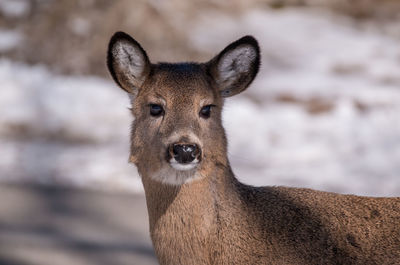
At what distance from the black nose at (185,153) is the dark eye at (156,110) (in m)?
0.37

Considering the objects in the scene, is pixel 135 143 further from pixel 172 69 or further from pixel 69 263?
pixel 69 263

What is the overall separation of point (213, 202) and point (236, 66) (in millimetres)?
776

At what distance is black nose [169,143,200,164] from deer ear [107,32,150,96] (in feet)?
2.15

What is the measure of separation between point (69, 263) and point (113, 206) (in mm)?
1580

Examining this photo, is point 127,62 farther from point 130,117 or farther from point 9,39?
point 9,39

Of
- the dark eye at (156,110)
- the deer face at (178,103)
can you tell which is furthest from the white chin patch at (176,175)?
the dark eye at (156,110)

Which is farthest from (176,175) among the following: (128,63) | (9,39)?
(9,39)

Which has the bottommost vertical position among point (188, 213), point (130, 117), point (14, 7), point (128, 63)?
point (188, 213)

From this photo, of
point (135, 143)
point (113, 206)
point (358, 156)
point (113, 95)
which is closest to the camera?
point (135, 143)

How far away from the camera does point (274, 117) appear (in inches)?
422

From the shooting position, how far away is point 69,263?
651cm

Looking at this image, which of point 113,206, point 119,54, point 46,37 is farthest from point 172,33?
point 119,54

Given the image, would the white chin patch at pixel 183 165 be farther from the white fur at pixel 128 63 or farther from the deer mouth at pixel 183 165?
the white fur at pixel 128 63

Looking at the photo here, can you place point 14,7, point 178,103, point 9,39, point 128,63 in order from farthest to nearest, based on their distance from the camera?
1. point 14,7
2. point 9,39
3. point 128,63
4. point 178,103
